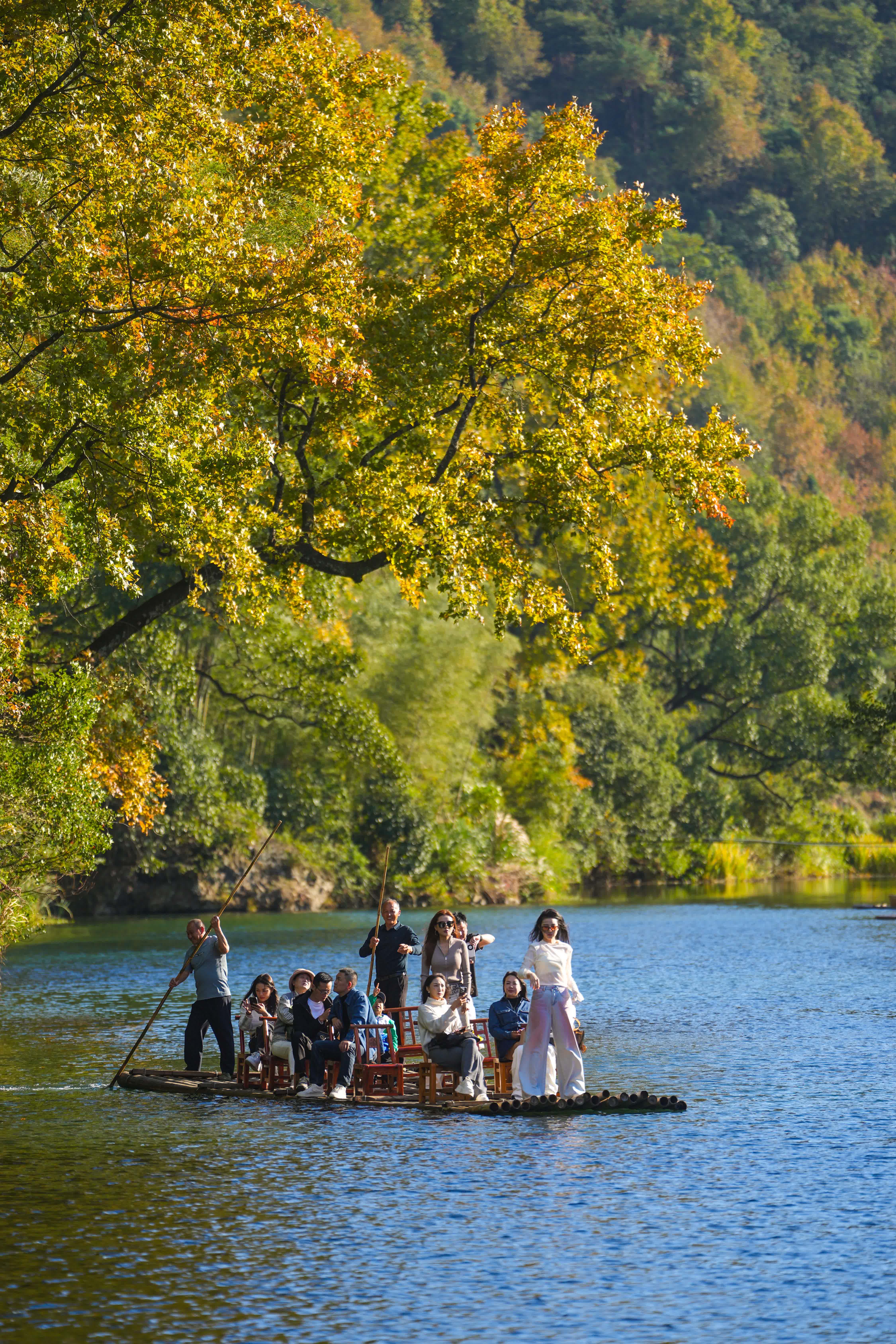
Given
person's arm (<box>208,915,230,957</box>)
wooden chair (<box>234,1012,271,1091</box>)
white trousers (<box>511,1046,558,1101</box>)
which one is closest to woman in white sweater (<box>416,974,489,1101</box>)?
white trousers (<box>511,1046,558,1101</box>)

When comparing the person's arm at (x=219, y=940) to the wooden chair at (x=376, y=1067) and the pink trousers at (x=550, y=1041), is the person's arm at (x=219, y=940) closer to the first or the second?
the wooden chair at (x=376, y=1067)

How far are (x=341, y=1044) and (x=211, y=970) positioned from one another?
2.04m

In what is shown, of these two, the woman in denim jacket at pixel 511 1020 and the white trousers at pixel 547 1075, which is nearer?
the white trousers at pixel 547 1075

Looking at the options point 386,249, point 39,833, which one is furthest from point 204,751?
point 39,833

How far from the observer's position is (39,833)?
82.7 ft

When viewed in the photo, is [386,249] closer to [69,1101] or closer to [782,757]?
[69,1101]

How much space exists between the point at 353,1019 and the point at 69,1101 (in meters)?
→ 3.16

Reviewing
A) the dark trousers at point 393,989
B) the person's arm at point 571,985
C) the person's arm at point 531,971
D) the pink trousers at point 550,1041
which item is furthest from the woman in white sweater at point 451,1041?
the dark trousers at point 393,989

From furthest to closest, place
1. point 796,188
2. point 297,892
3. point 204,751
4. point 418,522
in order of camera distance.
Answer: point 796,188 → point 297,892 → point 204,751 → point 418,522

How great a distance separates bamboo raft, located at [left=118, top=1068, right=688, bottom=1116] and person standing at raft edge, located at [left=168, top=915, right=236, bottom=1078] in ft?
0.98

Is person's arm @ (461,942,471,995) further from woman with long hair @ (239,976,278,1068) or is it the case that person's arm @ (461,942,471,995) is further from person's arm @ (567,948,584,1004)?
woman with long hair @ (239,976,278,1068)

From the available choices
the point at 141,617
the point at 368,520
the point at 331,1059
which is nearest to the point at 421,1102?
the point at 331,1059

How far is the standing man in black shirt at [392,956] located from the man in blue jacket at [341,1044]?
1.51m

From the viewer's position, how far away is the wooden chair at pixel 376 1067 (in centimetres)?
1733
